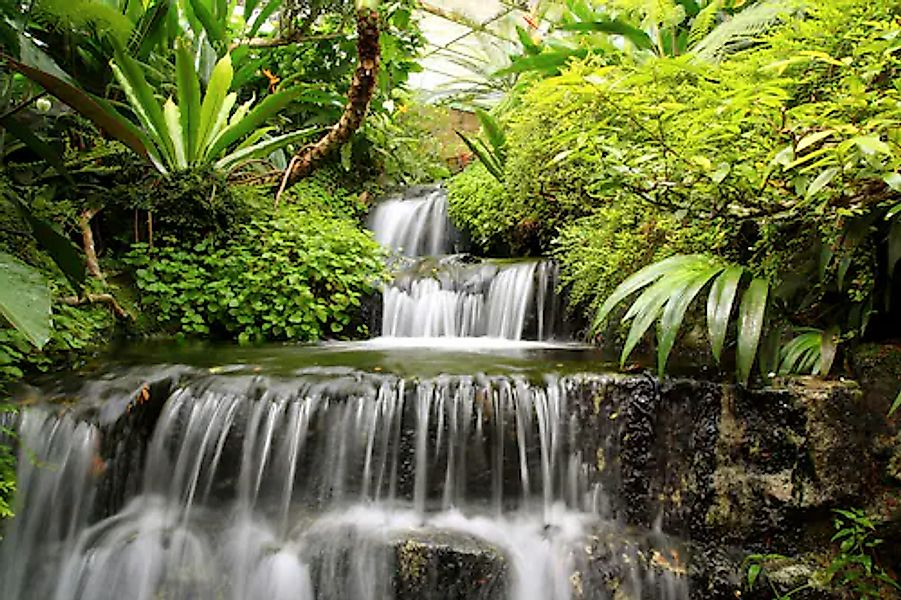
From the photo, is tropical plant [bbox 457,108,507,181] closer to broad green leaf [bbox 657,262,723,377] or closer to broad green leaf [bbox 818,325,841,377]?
broad green leaf [bbox 657,262,723,377]

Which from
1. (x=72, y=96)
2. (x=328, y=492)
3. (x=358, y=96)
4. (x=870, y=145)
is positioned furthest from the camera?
(x=358, y=96)

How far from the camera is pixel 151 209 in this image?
13.6ft

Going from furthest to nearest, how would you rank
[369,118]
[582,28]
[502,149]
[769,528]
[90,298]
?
1. [369,118]
2. [502,149]
3. [582,28]
4. [90,298]
5. [769,528]

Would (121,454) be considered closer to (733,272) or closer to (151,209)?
(151,209)

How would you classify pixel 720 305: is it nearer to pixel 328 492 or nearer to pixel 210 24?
pixel 328 492

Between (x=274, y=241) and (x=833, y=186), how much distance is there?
345 centimetres

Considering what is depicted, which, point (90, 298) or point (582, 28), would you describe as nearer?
point (90, 298)

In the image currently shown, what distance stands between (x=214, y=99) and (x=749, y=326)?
3.63m

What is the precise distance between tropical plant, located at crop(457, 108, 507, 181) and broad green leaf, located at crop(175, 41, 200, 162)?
1.91m

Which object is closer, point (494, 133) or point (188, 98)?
point (188, 98)

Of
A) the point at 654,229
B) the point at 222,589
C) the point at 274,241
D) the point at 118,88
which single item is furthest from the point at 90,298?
the point at 654,229

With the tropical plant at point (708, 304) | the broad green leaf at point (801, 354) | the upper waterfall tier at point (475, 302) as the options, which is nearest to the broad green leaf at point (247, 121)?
the upper waterfall tier at point (475, 302)

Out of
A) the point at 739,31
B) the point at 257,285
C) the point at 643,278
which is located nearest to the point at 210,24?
the point at 257,285

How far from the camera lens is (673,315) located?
7.34 feet
